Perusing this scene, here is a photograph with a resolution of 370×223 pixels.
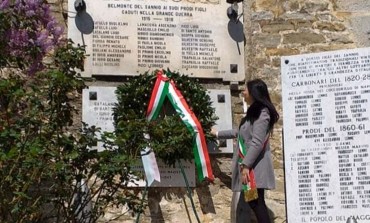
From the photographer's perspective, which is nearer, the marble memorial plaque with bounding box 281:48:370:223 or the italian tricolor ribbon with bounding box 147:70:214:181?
the marble memorial plaque with bounding box 281:48:370:223

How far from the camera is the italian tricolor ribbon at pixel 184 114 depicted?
667 centimetres

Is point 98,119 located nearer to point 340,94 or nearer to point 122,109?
point 122,109

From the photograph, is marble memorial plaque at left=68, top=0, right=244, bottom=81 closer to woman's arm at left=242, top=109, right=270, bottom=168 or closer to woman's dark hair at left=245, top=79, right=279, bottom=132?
woman's dark hair at left=245, top=79, right=279, bottom=132

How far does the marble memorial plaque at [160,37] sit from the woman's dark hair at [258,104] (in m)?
1.06

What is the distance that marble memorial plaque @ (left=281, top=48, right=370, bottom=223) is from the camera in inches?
232

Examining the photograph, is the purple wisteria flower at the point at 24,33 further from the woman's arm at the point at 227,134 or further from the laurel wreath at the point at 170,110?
the woman's arm at the point at 227,134

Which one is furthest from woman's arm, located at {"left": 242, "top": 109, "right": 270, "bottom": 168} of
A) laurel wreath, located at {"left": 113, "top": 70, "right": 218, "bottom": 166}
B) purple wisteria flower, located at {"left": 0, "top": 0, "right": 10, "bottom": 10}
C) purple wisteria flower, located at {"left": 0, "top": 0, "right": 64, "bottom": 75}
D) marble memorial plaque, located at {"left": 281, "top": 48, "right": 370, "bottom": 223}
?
purple wisteria flower, located at {"left": 0, "top": 0, "right": 10, "bottom": 10}

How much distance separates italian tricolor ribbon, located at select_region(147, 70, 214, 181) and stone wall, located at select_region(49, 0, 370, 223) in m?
0.21

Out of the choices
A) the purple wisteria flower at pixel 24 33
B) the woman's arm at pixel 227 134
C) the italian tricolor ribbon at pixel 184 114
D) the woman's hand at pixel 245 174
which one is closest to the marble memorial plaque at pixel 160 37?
Result: the italian tricolor ribbon at pixel 184 114

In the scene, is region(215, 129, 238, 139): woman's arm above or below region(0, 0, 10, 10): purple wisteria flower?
below

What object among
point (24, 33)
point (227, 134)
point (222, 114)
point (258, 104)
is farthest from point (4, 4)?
point (222, 114)

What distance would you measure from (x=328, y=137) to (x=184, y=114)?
4.31ft

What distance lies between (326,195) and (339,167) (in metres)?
0.24

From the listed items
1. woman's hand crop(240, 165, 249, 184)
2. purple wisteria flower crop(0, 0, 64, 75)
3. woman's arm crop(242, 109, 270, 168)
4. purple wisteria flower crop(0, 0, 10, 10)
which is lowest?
woman's hand crop(240, 165, 249, 184)
